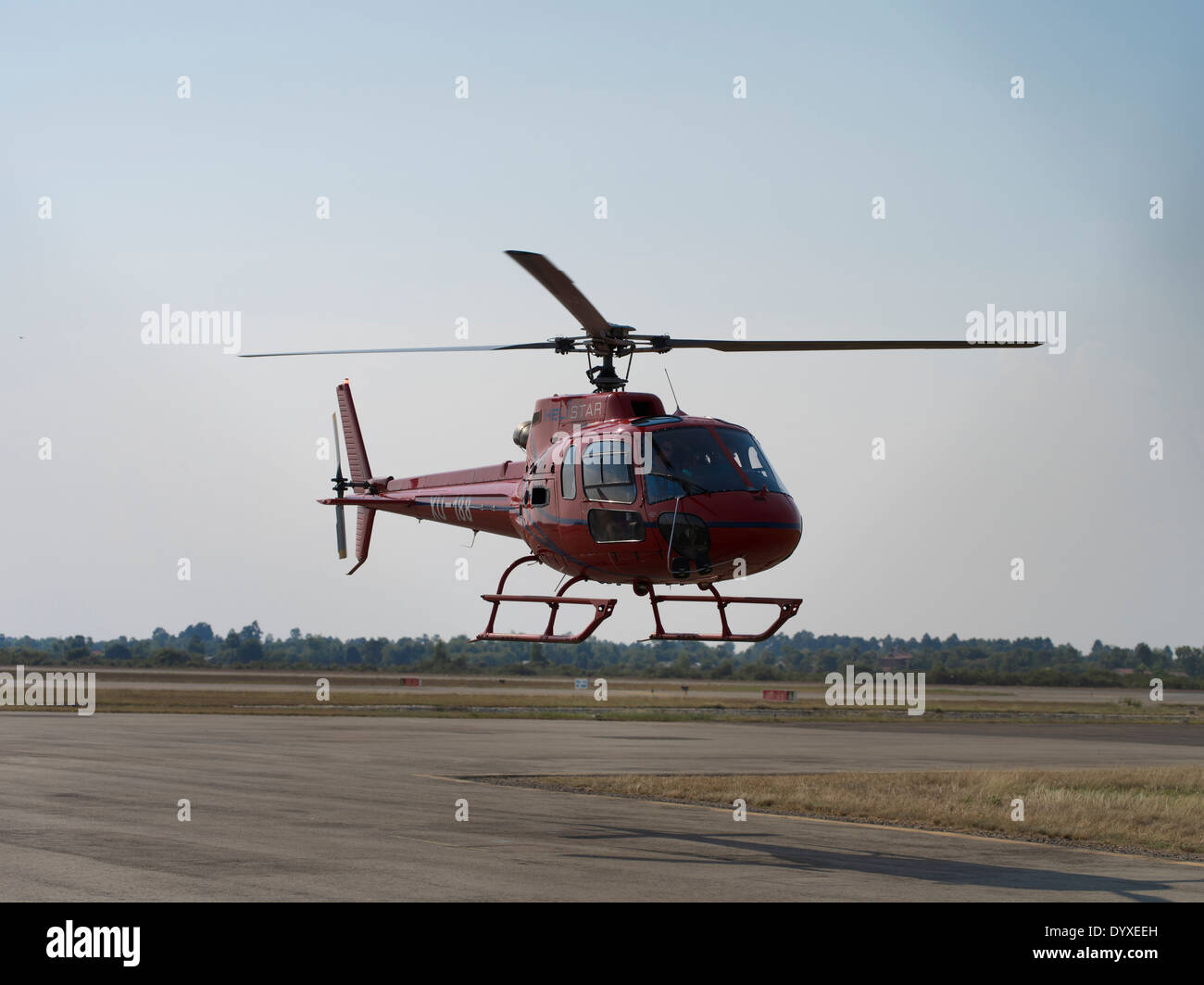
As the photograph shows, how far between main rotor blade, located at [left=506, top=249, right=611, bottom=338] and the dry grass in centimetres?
1161

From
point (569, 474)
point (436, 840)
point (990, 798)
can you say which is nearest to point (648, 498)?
point (569, 474)

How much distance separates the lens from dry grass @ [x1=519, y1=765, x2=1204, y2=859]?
24641mm

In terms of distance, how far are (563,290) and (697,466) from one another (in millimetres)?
3304

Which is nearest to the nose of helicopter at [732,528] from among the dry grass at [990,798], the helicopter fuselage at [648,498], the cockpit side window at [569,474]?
the helicopter fuselage at [648,498]

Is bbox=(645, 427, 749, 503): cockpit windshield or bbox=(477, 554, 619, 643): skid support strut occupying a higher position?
bbox=(645, 427, 749, 503): cockpit windshield

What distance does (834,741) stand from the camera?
2028 inches

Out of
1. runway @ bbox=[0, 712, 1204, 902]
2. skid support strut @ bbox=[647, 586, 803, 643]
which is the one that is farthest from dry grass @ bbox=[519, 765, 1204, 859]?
skid support strut @ bbox=[647, 586, 803, 643]

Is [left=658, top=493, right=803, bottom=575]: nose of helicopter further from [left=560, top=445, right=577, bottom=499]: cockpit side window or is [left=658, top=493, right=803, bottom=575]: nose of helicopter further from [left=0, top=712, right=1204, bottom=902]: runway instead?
[left=0, top=712, right=1204, bottom=902]: runway

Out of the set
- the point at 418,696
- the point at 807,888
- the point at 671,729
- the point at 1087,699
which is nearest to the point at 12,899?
the point at 807,888

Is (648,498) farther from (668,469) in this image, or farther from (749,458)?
(749,458)

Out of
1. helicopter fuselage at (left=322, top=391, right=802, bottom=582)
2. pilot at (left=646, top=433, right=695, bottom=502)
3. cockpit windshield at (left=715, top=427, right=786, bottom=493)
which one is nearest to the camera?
helicopter fuselage at (left=322, top=391, right=802, bottom=582)

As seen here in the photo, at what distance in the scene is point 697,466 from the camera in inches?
771

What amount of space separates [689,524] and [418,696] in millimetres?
76602

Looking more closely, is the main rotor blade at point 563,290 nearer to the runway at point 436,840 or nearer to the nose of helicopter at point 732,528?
the nose of helicopter at point 732,528
